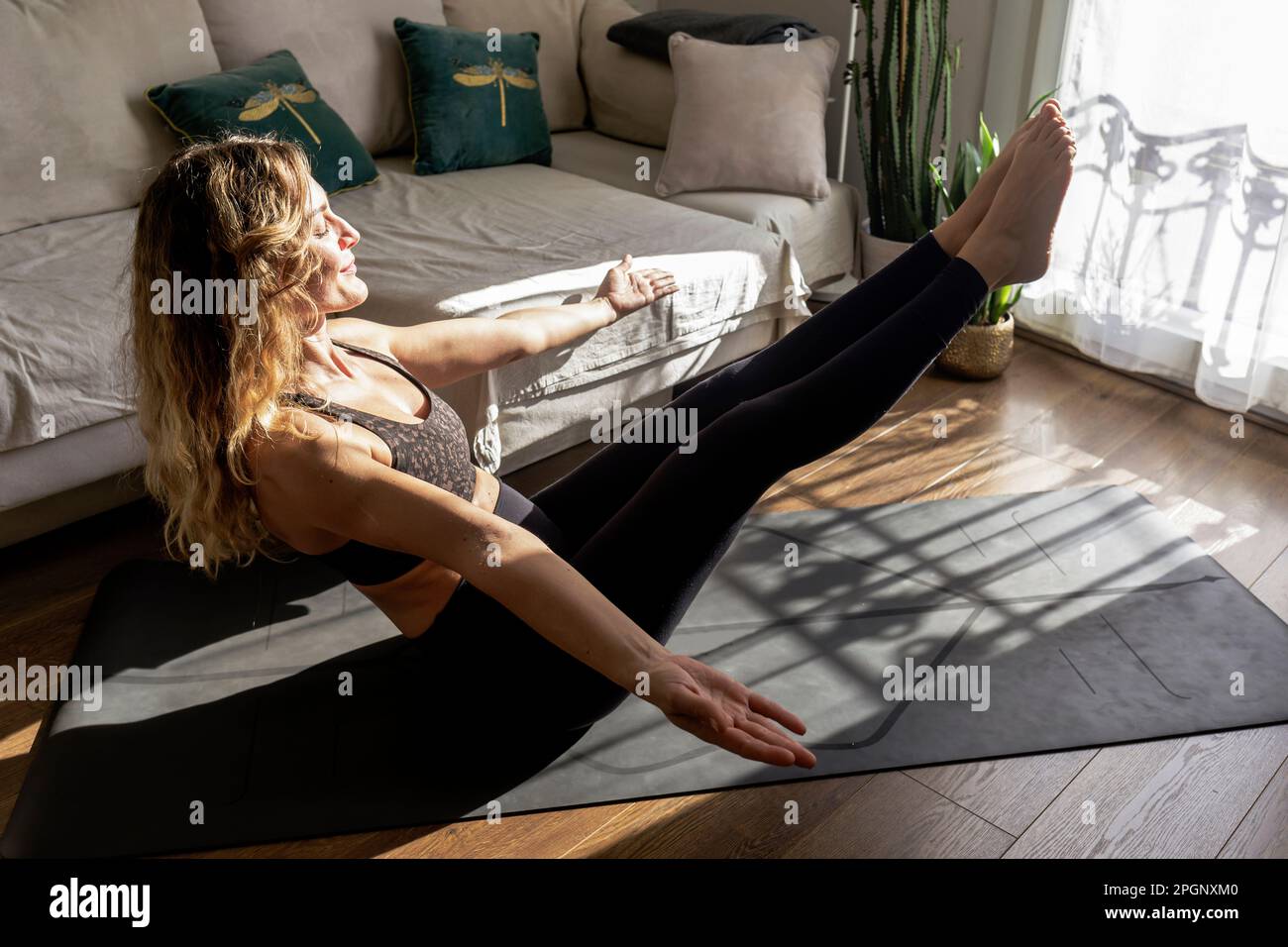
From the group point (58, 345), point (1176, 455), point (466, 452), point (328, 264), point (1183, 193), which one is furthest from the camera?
point (1183, 193)

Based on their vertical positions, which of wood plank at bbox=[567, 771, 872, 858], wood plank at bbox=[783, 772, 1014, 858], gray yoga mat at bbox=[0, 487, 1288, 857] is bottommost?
wood plank at bbox=[567, 771, 872, 858]

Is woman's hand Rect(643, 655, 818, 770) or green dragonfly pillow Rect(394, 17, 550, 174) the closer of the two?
woman's hand Rect(643, 655, 818, 770)

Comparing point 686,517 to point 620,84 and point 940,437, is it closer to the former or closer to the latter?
point 940,437

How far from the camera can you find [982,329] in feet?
10.3

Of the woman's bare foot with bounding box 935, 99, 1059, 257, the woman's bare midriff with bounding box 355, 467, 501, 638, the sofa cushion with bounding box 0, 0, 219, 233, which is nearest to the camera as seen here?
the woman's bare midriff with bounding box 355, 467, 501, 638

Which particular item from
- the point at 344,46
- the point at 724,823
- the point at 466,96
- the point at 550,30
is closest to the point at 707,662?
the point at 724,823

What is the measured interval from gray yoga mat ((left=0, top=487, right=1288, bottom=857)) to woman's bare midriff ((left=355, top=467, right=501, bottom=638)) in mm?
136

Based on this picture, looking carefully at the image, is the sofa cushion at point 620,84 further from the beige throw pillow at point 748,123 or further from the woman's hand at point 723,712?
the woman's hand at point 723,712

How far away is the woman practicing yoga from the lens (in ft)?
4.53

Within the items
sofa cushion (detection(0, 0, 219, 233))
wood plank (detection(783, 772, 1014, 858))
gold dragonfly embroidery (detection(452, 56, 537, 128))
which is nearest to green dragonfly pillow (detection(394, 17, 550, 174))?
gold dragonfly embroidery (detection(452, 56, 537, 128))

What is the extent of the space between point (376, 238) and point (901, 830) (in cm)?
181

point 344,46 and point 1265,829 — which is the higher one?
point 344,46

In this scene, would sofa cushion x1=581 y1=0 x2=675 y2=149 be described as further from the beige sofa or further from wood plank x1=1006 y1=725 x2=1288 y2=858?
wood plank x1=1006 y1=725 x2=1288 y2=858
